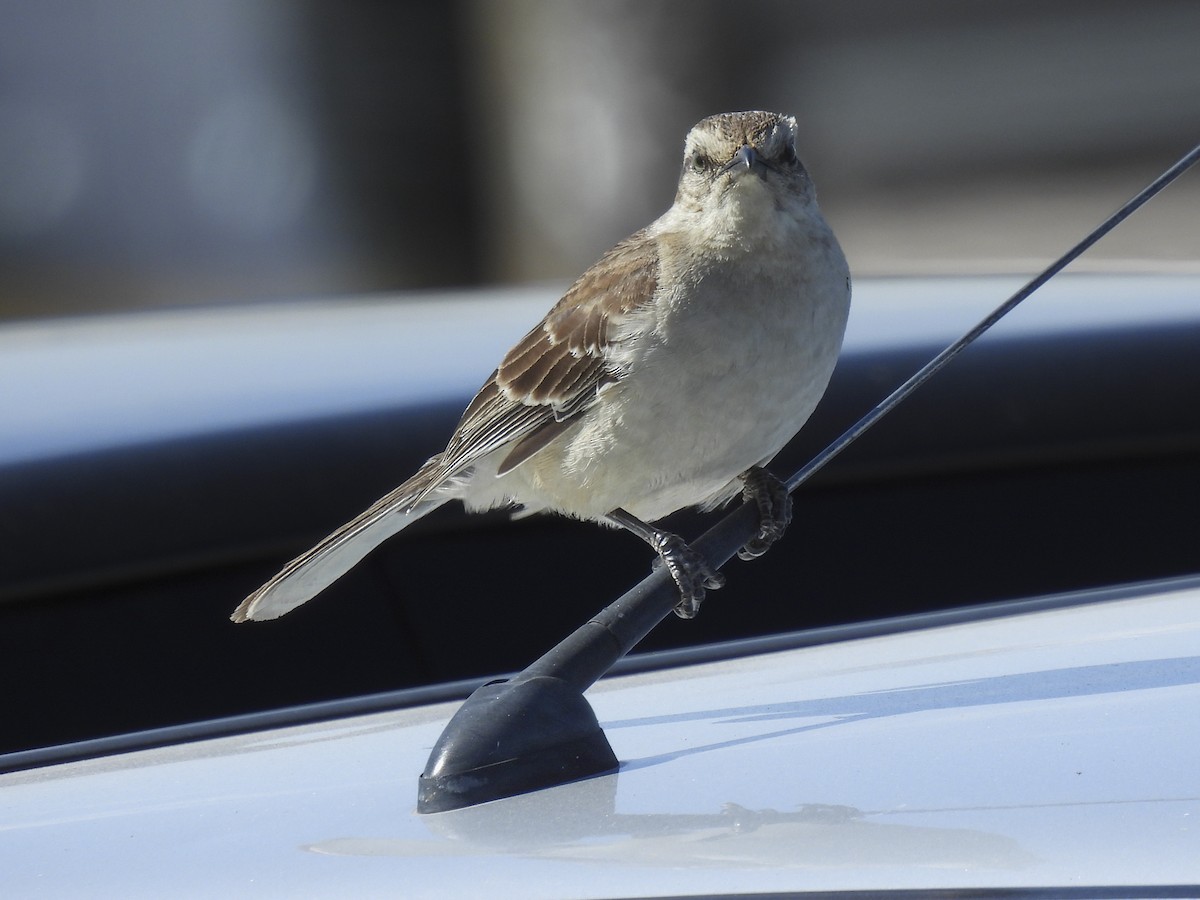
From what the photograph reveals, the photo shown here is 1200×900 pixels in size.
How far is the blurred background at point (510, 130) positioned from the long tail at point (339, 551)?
41.6 feet

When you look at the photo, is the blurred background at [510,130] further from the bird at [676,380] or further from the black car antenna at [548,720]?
the black car antenna at [548,720]

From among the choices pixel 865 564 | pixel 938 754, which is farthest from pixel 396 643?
pixel 938 754

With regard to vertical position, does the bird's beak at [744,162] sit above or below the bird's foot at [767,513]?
above

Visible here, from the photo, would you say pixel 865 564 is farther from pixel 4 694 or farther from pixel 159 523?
pixel 4 694

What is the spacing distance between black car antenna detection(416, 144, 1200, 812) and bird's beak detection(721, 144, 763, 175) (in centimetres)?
105

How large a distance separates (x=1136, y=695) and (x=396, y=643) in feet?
6.72

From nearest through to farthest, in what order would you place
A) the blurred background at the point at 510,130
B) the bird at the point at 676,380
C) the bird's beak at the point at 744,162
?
the bird at the point at 676,380 < the bird's beak at the point at 744,162 < the blurred background at the point at 510,130

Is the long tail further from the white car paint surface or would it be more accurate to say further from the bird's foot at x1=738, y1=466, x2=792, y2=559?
the bird's foot at x1=738, y1=466, x2=792, y2=559

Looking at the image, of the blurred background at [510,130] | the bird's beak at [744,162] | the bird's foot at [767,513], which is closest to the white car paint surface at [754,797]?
the bird's foot at [767,513]

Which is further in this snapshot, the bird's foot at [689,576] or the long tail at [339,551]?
the long tail at [339,551]

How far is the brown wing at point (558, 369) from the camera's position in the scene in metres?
3.34

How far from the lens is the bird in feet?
9.63

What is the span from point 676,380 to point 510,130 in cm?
1928

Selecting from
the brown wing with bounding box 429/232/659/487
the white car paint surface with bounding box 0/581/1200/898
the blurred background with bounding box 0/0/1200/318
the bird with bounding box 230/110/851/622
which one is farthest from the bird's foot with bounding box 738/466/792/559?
the blurred background with bounding box 0/0/1200/318
